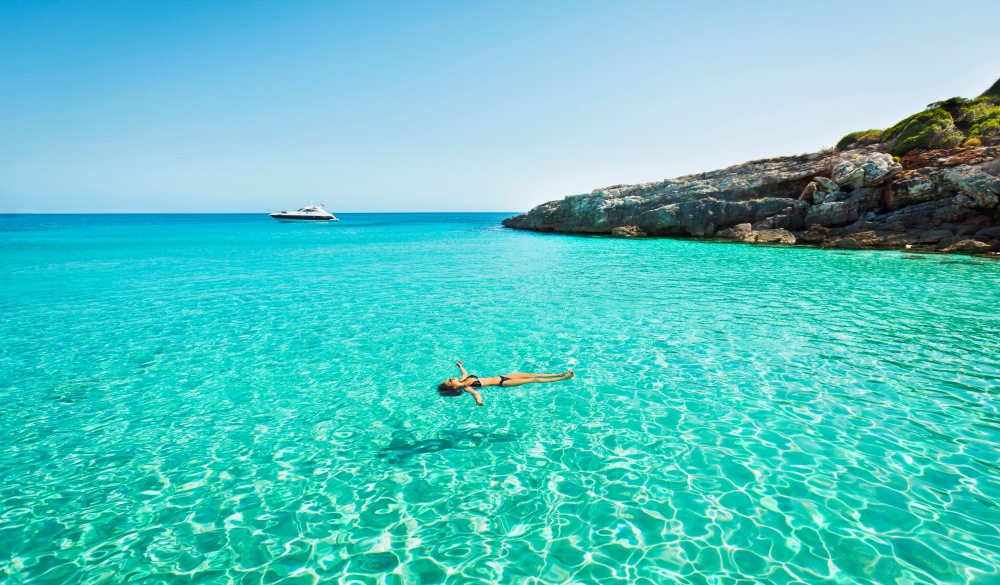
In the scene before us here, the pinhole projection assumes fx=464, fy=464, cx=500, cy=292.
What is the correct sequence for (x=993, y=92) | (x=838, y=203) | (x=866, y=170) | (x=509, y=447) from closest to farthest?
(x=509, y=447)
(x=866, y=170)
(x=838, y=203)
(x=993, y=92)

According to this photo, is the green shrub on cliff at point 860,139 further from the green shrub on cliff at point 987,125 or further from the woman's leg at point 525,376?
the woman's leg at point 525,376

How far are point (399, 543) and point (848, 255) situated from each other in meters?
31.9

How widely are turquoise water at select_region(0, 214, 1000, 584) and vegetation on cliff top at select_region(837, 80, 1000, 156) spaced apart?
2741 centimetres

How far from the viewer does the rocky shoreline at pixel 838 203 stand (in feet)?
92.0

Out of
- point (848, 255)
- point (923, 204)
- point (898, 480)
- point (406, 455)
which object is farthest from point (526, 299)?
point (923, 204)

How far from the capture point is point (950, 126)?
3484 centimetres

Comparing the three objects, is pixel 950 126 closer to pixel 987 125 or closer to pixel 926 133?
pixel 926 133

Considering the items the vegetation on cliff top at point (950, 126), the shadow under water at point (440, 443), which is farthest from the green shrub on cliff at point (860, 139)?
the shadow under water at point (440, 443)

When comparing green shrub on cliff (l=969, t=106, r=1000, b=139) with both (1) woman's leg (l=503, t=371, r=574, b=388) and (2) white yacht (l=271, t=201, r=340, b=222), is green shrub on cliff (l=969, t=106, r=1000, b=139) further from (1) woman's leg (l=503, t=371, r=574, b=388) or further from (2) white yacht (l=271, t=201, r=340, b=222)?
(2) white yacht (l=271, t=201, r=340, b=222)

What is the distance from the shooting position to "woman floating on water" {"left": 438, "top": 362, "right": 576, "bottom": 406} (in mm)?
8688

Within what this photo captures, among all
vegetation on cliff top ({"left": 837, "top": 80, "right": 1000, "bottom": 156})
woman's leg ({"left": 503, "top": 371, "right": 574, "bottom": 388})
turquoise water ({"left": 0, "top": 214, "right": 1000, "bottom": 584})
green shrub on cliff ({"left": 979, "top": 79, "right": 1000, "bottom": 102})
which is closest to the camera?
turquoise water ({"left": 0, "top": 214, "right": 1000, "bottom": 584})

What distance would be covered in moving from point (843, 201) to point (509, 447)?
38.0m

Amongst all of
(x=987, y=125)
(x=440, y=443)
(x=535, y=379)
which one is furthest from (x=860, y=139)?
(x=440, y=443)

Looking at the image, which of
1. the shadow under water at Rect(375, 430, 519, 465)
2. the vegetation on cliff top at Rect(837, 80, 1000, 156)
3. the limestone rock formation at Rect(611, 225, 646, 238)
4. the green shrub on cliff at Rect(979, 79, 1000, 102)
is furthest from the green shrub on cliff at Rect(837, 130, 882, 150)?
the shadow under water at Rect(375, 430, 519, 465)
